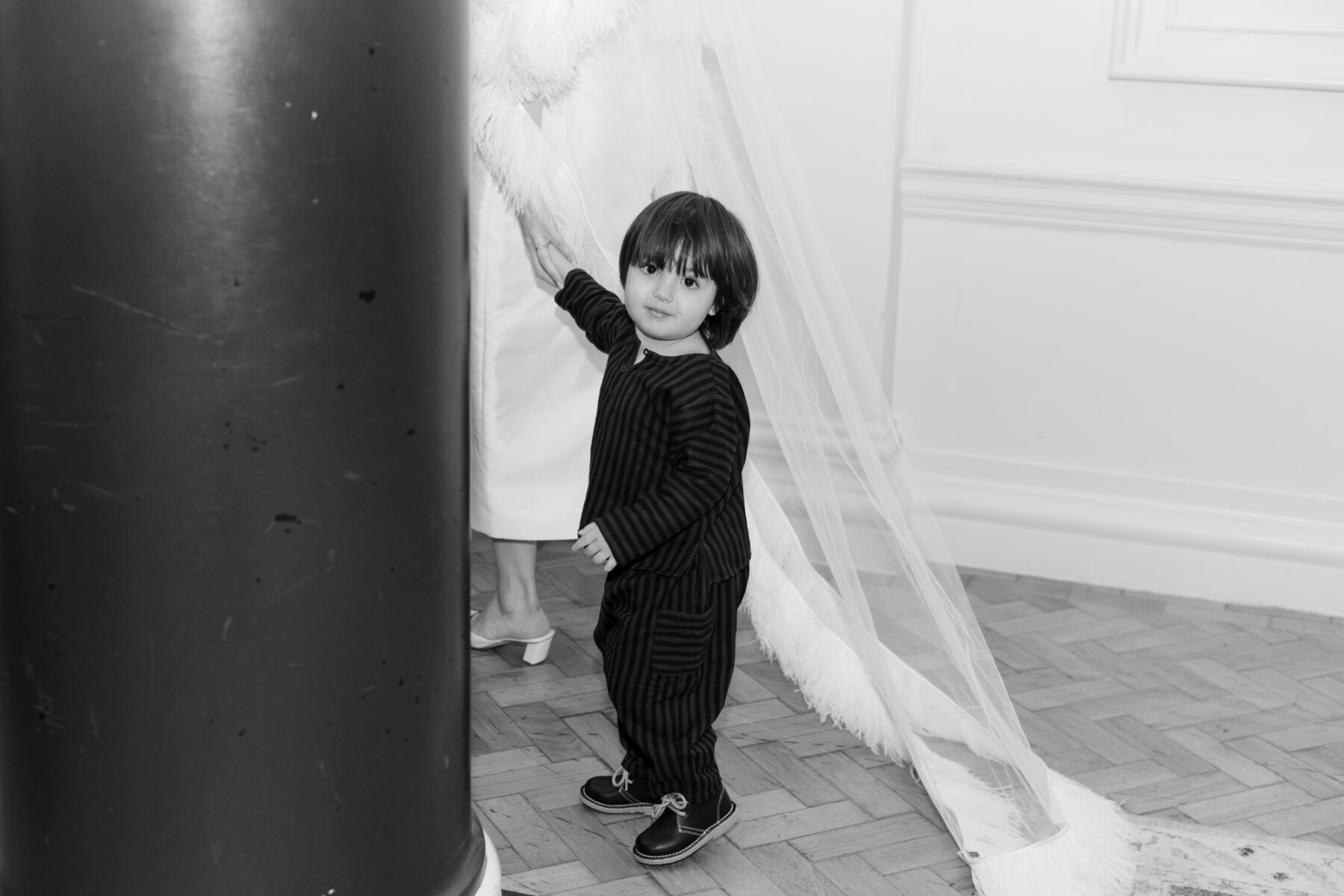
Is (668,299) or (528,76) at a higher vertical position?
(528,76)

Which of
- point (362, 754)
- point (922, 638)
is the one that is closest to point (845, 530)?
point (922, 638)

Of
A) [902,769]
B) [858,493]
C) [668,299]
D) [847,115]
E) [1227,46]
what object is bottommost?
[902,769]

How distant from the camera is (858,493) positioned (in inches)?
84.7

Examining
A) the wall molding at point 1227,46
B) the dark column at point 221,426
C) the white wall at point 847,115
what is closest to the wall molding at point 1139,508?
the white wall at point 847,115

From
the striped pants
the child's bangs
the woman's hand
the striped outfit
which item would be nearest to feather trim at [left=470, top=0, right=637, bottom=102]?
the woman's hand

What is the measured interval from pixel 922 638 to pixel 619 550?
515 millimetres

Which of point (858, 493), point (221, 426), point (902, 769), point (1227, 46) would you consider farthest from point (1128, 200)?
point (221, 426)

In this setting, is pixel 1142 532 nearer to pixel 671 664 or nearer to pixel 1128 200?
pixel 1128 200

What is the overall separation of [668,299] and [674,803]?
66 centimetres

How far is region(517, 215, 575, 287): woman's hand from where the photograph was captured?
221 cm

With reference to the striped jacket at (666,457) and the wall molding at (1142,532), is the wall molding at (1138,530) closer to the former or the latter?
the wall molding at (1142,532)

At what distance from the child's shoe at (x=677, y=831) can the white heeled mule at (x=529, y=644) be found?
62 cm

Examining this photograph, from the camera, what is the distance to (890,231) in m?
3.16

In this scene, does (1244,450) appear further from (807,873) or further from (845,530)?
(807,873)
